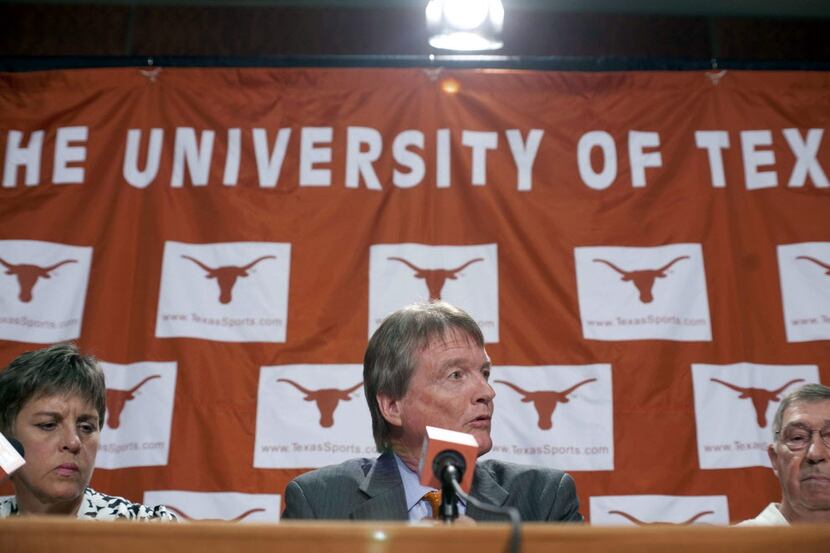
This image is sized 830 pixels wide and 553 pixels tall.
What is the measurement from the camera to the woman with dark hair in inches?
92.4

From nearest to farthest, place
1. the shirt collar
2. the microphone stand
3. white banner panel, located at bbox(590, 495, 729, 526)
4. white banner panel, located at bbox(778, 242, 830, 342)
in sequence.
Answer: the microphone stand → the shirt collar → white banner panel, located at bbox(590, 495, 729, 526) → white banner panel, located at bbox(778, 242, 830, 342)

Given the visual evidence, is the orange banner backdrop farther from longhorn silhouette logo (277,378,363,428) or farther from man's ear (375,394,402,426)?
man's ear (375,394,402,426)

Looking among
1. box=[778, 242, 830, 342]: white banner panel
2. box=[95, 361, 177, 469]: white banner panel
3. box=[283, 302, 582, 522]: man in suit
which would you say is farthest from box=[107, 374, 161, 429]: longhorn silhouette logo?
box=[778, 242, 830, 342]: white banner panel

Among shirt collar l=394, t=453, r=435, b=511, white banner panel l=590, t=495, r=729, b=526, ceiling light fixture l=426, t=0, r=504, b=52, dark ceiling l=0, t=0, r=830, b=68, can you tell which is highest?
dark ceiling l=0, t=0, r=830, b=68

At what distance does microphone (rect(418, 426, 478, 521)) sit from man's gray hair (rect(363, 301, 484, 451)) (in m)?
0.68

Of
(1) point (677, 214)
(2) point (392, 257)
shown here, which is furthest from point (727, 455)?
(2) point (392, 257)

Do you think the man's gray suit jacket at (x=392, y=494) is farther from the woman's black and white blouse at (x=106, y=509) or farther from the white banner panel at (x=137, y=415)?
the white banner panel at (x=137, y=415)

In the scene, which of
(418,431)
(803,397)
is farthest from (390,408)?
(803,397)

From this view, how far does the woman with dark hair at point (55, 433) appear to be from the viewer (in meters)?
2.35

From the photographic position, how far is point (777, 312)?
3.52 meters

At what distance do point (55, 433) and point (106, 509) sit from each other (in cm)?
23

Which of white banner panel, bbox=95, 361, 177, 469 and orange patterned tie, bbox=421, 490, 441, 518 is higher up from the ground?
white banner panel, bbox=95, 361, 177, 469

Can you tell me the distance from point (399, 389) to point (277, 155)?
5.75ft

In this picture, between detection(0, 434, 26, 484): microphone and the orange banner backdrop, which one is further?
the orange banner backdrop
